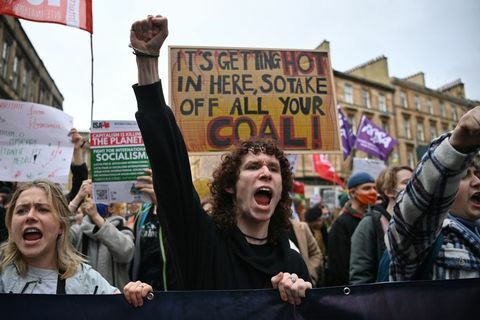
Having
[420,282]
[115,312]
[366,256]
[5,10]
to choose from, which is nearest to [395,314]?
[420,282]

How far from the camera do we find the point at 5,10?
3.38 meters

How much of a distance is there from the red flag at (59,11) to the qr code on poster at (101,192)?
141 centimetres

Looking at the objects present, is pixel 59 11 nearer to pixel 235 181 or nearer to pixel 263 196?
pixel 235 181

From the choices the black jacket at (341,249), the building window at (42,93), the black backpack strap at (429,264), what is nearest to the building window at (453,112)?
the building window at (42,93)

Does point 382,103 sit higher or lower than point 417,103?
lower

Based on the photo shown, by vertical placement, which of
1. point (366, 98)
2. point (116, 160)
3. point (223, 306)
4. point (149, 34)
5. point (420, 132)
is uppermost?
point (366, 98)

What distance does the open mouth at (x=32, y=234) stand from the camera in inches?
85.4

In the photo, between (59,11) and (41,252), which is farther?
(59,11)

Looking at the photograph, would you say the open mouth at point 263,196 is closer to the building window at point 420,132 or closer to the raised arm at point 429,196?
the raised arm at point 429,196

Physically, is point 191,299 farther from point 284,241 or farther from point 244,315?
point 284,241

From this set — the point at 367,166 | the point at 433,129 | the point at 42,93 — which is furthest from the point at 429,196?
the point at 433,129

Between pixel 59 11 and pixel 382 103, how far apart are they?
33.8 metres

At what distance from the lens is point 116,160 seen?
144 inches

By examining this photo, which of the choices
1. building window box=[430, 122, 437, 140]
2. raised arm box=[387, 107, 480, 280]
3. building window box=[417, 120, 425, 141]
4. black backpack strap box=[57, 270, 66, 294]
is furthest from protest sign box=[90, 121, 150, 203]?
building window box=[430, 122, 437, 140]
